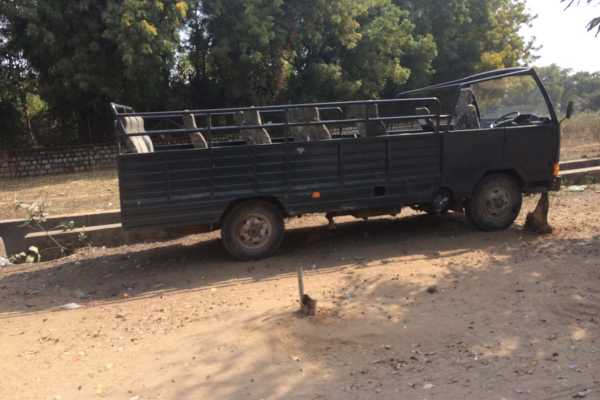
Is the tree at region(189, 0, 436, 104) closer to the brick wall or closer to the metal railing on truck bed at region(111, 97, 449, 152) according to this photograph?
the brick wall

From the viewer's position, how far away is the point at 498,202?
726 centimetres

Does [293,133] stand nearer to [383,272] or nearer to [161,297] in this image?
[383,272]

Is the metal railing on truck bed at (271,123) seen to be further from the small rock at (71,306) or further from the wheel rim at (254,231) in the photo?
the small rock at (71,306)

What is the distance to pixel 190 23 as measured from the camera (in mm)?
19156

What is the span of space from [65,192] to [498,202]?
10161mm

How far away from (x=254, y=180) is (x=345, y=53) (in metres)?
15.9

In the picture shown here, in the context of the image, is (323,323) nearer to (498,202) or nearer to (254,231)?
(254,231)

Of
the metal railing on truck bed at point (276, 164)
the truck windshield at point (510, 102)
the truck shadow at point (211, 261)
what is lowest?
the truck shadow at point (211, 261)

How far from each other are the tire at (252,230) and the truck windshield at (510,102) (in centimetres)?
333

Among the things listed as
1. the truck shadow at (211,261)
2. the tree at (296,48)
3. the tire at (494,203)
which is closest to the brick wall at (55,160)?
the tree at (296,48)

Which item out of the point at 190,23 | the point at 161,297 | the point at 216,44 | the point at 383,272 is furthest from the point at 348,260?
the point at 190,23

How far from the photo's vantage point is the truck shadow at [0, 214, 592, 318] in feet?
19.1

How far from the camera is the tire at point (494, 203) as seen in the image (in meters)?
7.18

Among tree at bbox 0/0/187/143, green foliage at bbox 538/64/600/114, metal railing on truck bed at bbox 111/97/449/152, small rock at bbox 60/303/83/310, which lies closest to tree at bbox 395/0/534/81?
tree at bbox 0/0/187/143
